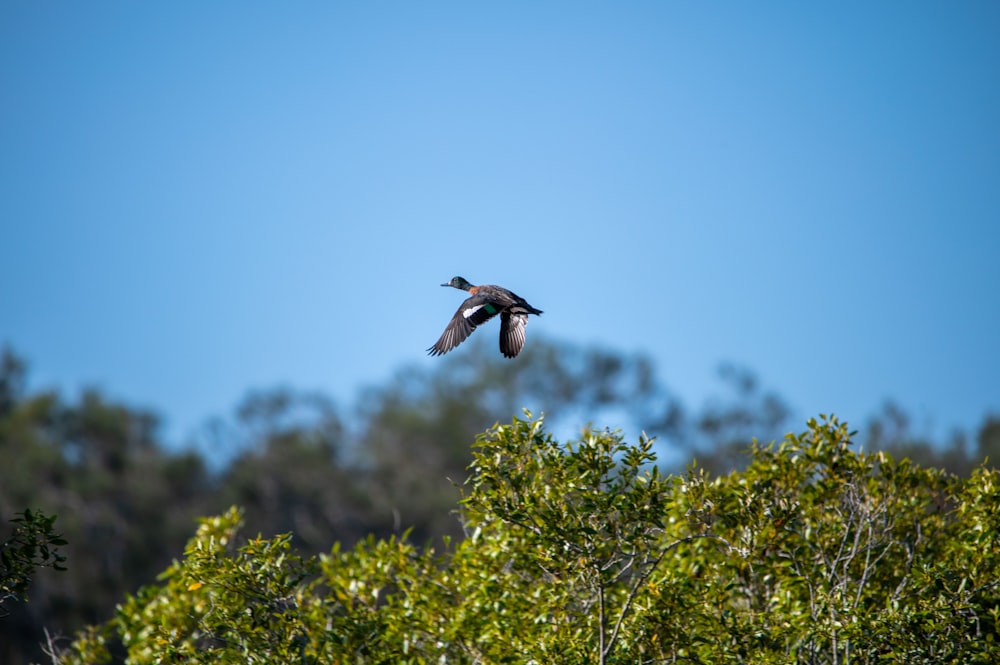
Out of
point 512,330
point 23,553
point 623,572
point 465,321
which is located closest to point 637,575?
point 623,572

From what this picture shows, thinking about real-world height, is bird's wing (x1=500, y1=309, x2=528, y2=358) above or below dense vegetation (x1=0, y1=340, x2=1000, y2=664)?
above

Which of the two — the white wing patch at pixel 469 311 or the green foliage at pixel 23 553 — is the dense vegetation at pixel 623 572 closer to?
the green foliage at pixel 23 553

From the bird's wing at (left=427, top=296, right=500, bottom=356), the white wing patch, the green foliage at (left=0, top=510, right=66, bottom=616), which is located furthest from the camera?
the white wing patch

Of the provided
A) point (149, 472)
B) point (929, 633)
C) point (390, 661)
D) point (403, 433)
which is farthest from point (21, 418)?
point (929, 633)

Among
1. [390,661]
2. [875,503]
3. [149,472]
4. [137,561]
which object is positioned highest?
[149,472]

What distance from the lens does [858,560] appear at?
30.4 feet

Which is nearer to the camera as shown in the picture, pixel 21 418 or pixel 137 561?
pixel 137 561

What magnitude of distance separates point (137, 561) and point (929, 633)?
95.2ft

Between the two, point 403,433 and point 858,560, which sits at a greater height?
point 403,433

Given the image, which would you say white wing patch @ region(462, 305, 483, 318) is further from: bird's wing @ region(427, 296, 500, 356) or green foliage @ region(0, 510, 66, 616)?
green foliage @ region(0, 510, 66, 616)

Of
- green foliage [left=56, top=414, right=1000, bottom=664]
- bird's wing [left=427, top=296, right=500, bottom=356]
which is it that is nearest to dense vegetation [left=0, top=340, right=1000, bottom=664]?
green foliage [left=56, top=414, right=1000, bottom=664]

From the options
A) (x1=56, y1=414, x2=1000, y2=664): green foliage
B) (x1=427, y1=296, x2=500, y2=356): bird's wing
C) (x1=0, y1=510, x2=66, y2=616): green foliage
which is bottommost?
(x1=0, y1=510, x2=66, y2=616): green foliage

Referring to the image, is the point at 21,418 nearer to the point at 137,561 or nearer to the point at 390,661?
the point at 137,561

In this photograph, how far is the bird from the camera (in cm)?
1120
